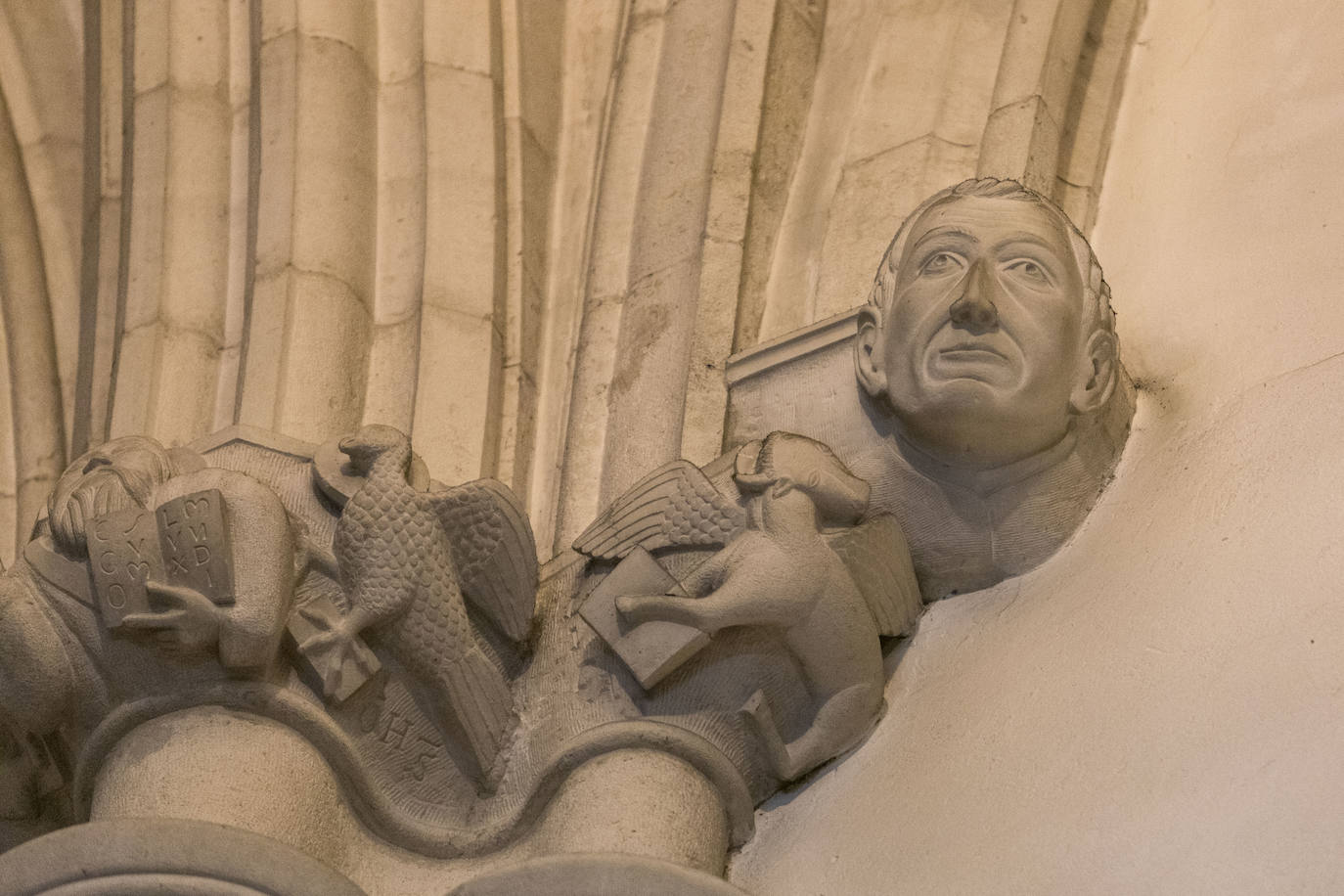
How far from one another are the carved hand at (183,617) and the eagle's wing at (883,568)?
0.62 metres

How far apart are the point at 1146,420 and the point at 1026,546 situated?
0.23 metres

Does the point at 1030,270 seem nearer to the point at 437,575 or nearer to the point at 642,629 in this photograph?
the point at 642,629

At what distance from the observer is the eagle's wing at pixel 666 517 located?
7.34ft

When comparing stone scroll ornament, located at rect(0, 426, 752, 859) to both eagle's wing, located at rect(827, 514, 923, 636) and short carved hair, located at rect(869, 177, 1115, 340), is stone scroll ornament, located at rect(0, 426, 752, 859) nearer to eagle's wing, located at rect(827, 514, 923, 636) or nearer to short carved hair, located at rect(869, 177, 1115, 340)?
eagle's wing, located at rect(827, 514, 923, 636)

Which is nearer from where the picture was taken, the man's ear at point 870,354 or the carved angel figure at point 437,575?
the carved angel figure at point 437,575

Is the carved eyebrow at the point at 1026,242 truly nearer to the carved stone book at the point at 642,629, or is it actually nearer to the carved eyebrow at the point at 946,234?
the carved eyebrow at the point at 946,234

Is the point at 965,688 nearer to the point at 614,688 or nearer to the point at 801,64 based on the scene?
the point at 614,688

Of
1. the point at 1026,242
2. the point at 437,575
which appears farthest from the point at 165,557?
the point at 1026,242

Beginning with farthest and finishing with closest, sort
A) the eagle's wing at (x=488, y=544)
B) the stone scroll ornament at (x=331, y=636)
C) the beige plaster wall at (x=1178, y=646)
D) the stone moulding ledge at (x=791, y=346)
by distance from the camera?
the stone moulding ledge at (x=791, y=346) → the eagle's wing at (x=488, y=544) → the stone scroll ornament at (x=331, y=636) → the beige plaster wall at (x=1178, y=646)

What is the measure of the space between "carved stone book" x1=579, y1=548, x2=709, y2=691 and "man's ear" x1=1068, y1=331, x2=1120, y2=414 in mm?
475

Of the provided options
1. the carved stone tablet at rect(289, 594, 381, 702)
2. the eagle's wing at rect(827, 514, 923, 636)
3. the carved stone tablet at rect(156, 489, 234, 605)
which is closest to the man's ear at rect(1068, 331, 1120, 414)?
the eagle's wing at rect(827, 514, 923, 636)

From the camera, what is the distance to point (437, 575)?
87.4 inches

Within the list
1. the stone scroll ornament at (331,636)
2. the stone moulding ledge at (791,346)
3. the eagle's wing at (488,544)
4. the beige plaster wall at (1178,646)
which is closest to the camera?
the beige plaster wall at (1178,646)

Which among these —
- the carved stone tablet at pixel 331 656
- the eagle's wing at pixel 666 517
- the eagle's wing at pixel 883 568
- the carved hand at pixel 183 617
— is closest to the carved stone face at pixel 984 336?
the eagle's wing at pixel 883 568
